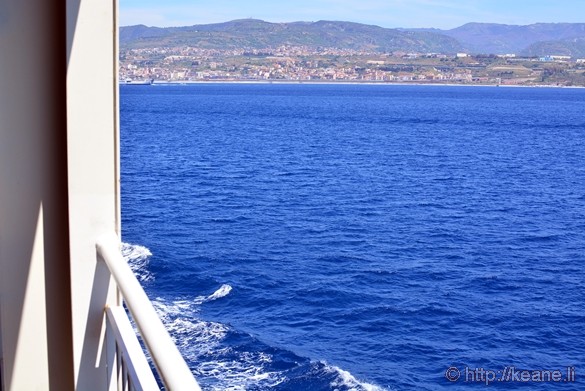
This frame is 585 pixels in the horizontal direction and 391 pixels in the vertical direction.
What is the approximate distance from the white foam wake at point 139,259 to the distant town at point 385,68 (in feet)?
291

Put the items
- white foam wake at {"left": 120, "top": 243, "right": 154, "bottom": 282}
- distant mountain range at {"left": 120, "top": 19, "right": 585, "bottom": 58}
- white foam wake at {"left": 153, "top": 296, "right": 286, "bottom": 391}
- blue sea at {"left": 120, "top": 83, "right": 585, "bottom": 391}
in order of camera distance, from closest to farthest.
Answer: white foam wake at {"left": 153, "top": 296, "right": 286, "bottom": 391}, blue sea at {"left": 120, "top": 83, "right": 585, "bottom": 391}, white foam wake at {"left": 120, "top": 243, "right": 154, "bottom": 282}, distant mountain range at {"left": 120, "top": 19, "right": 585, "bottom": 58}

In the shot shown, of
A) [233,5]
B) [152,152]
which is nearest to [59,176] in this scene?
[152,152]

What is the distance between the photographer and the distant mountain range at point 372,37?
9438cm

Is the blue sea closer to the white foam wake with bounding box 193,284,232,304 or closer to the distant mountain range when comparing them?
the white foam wake with bounding box 193,284,232,304

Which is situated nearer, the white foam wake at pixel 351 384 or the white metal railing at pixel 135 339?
the white metal railing at pixel 135 339

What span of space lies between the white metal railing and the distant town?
107534 mm

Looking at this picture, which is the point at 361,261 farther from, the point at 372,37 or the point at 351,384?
the point at 372,37

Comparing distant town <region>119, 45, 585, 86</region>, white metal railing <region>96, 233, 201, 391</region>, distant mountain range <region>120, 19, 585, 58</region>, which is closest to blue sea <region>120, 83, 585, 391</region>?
white metal railing <region>96, 233, 201, 391</region>

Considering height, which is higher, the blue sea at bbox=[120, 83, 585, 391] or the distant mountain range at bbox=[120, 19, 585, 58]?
the distant mountain range at bbox=[120, 19, 585, 58]

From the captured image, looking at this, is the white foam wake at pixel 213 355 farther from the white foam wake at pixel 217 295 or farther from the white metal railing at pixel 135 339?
the white metal railing at pixel 135 339

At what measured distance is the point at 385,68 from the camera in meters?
121

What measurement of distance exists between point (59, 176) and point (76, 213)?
0.09 metres

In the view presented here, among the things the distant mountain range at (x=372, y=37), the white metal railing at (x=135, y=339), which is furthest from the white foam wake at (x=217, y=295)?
the distant mountain range at (x=372, y=37)

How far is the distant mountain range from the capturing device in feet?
310
